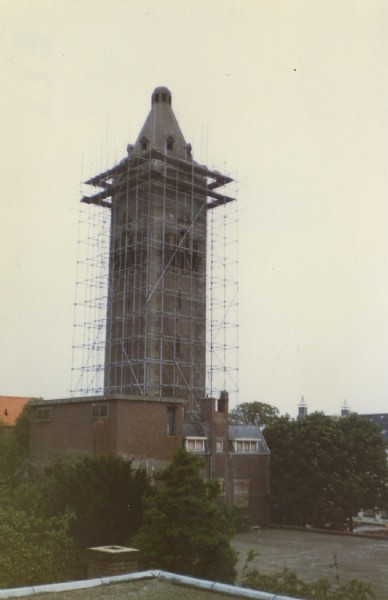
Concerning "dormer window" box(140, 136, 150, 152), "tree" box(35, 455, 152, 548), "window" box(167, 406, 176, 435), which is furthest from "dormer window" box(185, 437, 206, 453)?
"dormer window" box(140, 136, 150, 152)

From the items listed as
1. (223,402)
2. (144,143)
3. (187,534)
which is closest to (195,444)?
(223,402)

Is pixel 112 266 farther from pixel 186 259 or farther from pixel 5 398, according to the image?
pixel 5 398

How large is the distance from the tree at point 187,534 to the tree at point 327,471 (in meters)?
27.7

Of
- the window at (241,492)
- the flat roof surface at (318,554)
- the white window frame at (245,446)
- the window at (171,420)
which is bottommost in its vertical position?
the flat roof surface at (318,554)

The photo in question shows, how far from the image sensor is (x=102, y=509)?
23.1 meters

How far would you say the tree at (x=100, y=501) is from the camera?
22.9 meters

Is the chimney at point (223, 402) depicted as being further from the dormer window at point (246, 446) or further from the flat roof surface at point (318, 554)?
the flat roof surface at point (318, 554)

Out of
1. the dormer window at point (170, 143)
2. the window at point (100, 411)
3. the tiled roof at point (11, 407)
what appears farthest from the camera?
the tiled roof at point (11, 407)

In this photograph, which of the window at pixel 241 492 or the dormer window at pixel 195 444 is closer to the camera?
the dormer window at pixel 195 444

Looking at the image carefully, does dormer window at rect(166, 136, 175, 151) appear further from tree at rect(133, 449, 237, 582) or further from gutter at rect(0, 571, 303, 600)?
gutter at rect(0, 571, 303, 600)

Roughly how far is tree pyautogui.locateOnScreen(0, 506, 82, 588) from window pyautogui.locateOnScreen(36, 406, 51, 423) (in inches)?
840

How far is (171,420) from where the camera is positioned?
133 feet

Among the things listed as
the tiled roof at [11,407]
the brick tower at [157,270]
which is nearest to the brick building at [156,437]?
the brick tower at [157,270]

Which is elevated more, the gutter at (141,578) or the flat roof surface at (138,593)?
the gutter at (141,578)
